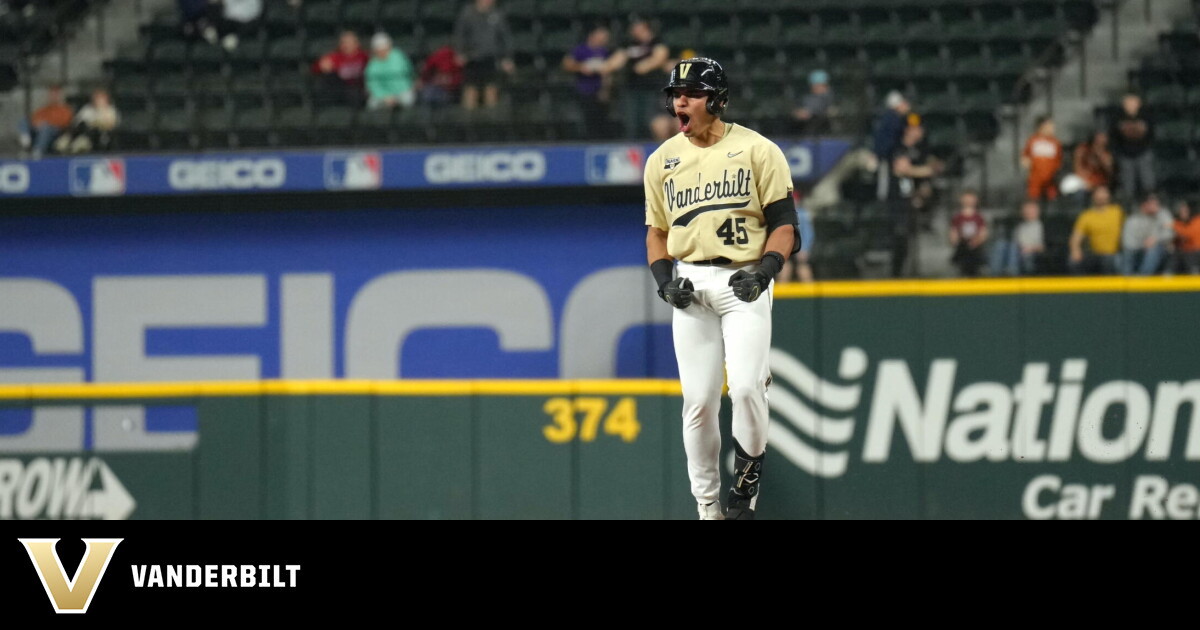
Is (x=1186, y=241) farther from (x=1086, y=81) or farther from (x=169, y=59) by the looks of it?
(x=169, y=59)

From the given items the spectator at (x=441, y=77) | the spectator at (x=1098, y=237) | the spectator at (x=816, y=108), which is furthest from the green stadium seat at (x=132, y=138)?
the spectator at (x=1098, y=237)

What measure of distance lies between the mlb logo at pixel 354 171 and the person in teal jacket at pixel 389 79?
88 centimetres

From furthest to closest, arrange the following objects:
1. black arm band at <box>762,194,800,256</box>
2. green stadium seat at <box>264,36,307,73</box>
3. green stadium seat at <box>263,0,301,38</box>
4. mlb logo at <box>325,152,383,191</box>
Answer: green stadium seat at <box>263,0,301,38</box>
green stadium seat at <box>264,36,307,73</box>
mlb logo at <box>325,152,383,191</box>
black arm band at <box>762,194,800,256</box>

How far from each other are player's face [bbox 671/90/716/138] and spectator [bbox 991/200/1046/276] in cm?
560

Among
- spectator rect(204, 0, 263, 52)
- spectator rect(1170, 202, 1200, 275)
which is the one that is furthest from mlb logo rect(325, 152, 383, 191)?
spectator rect(1170, 202, 1200, 275)

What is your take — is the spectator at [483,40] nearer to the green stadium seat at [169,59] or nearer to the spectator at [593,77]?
the spectator at [593,77]

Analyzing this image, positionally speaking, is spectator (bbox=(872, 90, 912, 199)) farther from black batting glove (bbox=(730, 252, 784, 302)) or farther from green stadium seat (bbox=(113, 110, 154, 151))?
black batting glove (bbox=(730, 252, 784, 302))

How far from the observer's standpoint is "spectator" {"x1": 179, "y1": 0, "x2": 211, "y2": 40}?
52.6 ft

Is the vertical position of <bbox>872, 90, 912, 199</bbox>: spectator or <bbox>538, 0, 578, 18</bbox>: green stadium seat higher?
<bbox>538, 0, 578, 18</bbox>: green stadium seat

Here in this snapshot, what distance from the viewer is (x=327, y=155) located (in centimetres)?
1363

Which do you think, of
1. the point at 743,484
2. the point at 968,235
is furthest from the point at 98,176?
the point at 743,484
